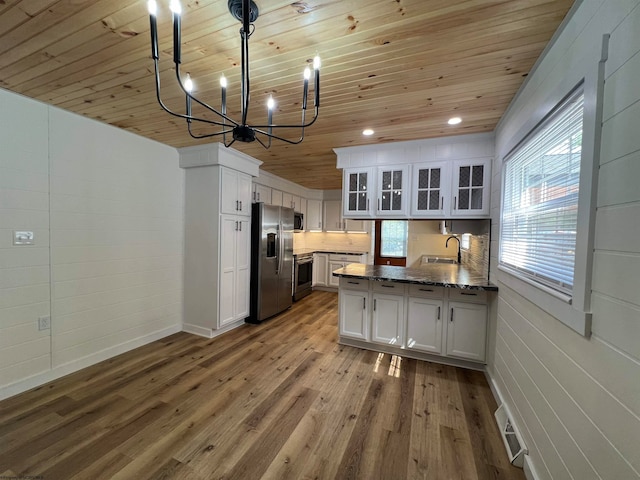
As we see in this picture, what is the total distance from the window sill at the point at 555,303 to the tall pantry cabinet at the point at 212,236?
307 cm

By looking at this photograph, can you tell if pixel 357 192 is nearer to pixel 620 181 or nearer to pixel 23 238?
pixel 620 181

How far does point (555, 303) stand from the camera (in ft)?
4.19

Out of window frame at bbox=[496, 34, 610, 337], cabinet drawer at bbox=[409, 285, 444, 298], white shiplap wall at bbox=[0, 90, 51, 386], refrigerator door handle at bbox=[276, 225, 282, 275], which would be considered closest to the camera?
window frame at bbox=[496, 34, 610, 337]

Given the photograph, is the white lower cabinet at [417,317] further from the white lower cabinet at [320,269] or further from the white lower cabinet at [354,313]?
the white lower cabinet at [320,269]

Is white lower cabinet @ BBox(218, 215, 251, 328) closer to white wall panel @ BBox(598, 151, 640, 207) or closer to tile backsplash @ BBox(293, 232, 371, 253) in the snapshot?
tile backsplash @ BBox(293, 232, 371, 253)

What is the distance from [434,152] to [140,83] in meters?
2.78

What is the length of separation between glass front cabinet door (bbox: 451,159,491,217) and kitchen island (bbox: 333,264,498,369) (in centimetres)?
72

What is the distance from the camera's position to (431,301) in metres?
2.81

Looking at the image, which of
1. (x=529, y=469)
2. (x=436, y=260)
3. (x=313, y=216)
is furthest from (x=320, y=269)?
(x=529, y=469)

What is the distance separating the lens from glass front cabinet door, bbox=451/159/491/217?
273 centimetres

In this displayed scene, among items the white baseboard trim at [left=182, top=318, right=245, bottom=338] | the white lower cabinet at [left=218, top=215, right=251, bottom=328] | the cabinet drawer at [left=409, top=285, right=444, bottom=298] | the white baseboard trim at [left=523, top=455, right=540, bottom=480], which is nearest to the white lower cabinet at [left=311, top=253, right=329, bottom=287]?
the white lower cabinet at [left=218, top=215, right=251, bottom=328]

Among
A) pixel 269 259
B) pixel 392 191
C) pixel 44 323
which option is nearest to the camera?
pixel 44 323

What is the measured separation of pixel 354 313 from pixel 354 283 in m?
0.36

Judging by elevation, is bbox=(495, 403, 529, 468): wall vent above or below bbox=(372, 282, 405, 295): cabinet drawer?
below
